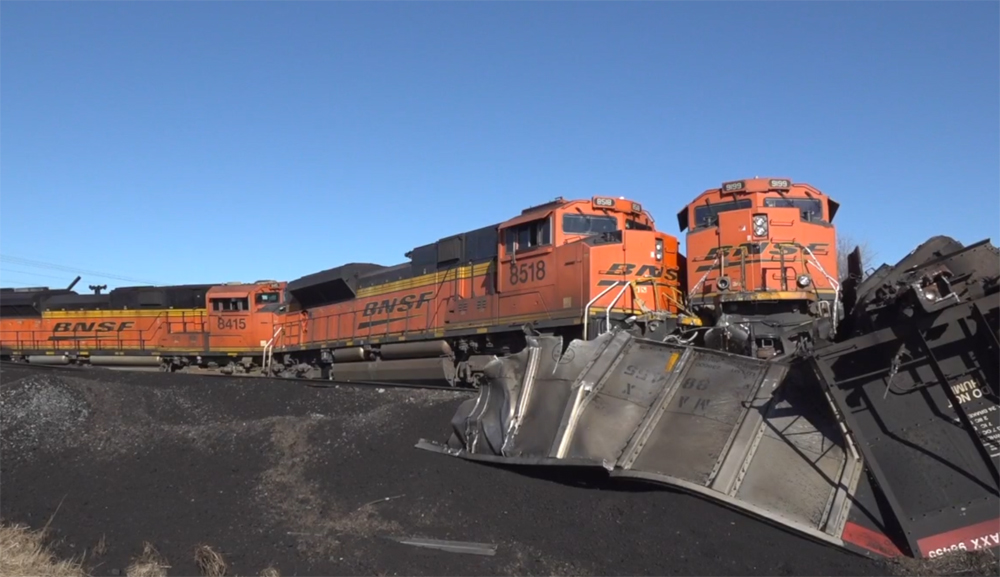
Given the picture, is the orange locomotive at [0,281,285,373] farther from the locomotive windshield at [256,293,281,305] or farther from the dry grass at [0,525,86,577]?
the dry grass at [0,525,86,577]

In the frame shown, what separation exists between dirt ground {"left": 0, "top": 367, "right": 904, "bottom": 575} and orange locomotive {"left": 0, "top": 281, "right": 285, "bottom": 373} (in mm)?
12303

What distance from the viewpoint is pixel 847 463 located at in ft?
19.5

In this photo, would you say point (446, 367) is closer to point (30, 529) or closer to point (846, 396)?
point (30, 529)

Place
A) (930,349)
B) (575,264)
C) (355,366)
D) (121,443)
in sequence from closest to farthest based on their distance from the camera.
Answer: (930,349), (121,443), (575,264), (355,366)

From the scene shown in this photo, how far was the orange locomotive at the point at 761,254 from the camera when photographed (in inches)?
474

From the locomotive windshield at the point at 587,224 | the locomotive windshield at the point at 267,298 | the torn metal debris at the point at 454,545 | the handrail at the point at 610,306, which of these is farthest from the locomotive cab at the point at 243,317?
the torn metal debris at the point at 454,545

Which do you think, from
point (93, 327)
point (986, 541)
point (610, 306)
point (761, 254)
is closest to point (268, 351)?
point (93, 327)

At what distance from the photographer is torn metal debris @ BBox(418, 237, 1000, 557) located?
18.1 ft

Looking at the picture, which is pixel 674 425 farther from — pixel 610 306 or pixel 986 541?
pixel 610 306

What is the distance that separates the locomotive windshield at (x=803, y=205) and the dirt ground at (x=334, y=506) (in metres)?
5.83

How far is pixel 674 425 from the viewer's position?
6.95 metres

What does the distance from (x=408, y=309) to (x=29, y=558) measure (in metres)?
11.3

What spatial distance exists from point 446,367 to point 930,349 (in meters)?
11.2

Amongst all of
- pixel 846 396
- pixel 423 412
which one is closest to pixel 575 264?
pixel 423 412
